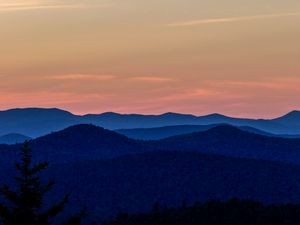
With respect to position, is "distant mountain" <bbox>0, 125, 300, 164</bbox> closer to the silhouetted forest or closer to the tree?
the silhouetted forest

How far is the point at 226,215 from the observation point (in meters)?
58.2

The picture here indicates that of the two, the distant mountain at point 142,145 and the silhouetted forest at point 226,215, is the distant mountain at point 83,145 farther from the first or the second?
the silhouetted forest at point 226,215

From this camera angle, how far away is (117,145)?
477 feet

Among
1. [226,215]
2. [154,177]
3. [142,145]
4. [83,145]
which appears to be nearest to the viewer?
[226,215]

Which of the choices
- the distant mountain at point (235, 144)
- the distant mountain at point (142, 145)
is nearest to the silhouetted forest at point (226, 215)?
the distant mountain at point (142, 145)

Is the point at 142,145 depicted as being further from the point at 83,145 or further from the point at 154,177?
the point at 154,177

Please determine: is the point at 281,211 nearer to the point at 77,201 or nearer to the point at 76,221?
the point at 76,221

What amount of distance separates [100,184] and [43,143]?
127 ft

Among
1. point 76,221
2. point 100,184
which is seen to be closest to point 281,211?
point 76,221

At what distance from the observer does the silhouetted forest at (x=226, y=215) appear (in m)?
55.3

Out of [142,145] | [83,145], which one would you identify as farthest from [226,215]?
[83,145]

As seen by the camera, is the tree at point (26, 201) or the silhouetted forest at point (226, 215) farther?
the silhouetted forest at point (226, 215)

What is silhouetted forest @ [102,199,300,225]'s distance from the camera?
55312mm

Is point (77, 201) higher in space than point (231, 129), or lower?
lower
